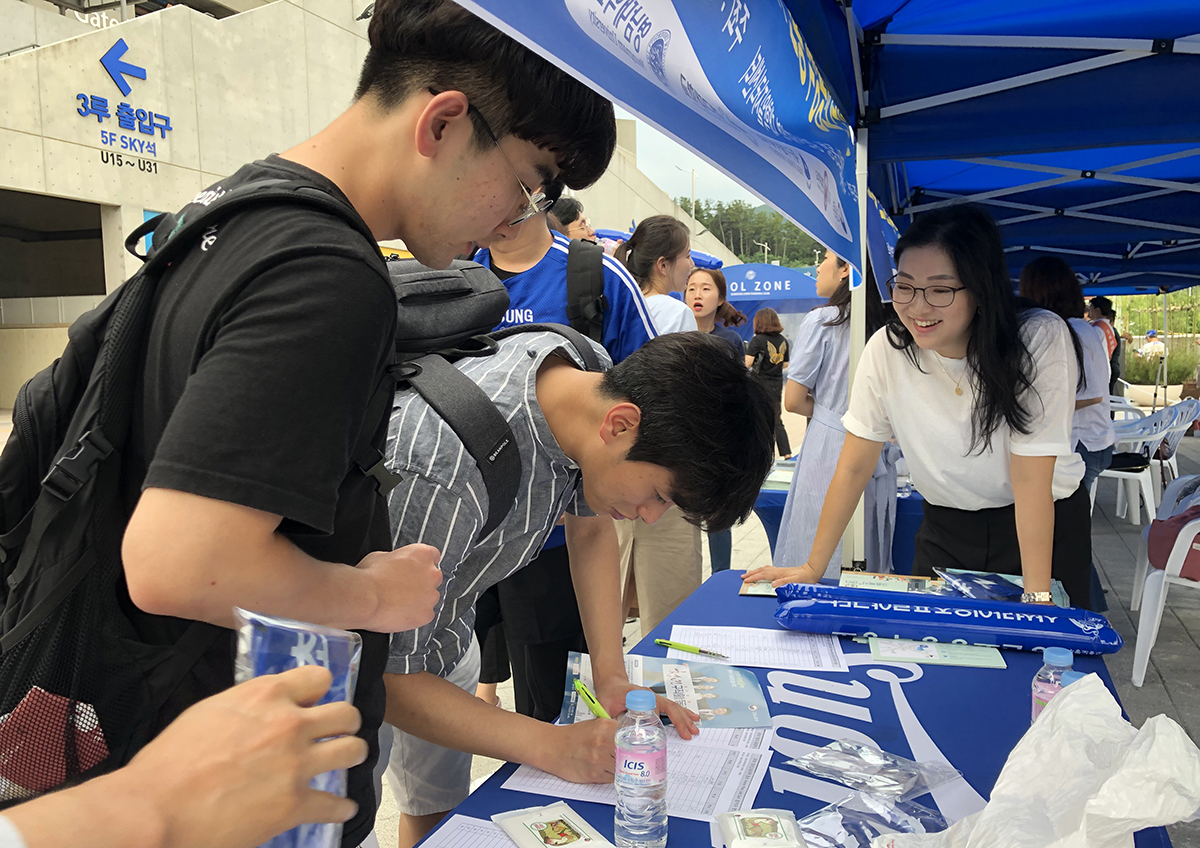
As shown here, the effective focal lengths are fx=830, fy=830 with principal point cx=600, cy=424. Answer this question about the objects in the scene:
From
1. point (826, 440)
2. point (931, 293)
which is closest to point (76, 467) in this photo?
point (931, 293)

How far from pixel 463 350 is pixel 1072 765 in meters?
0.90

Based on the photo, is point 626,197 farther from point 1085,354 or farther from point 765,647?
point 765,647

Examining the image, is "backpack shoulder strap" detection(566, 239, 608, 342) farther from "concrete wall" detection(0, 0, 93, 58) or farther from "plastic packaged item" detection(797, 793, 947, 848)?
"concrete wall" detection(0, 0, 93, 58)

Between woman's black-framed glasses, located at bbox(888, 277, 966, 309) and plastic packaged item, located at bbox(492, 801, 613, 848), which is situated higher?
woman's black-framed glasses, located at bbox(888, 277, 966, 309)

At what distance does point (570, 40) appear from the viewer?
65 centimetres

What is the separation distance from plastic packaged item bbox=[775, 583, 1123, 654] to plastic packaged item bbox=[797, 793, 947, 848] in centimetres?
61

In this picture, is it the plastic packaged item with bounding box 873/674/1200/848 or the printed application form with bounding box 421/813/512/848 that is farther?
the printed application form with bounding box 421/813/512/848

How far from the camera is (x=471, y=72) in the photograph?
2.58ft

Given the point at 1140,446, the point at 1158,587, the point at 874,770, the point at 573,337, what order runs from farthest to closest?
the point at 1140,446
the point at 1158,587
the point at 573,337
the point at 874,770

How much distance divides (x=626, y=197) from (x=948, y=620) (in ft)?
59.0

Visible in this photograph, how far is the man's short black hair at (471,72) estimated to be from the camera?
779mm

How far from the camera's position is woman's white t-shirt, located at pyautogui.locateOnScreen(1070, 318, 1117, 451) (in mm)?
4012

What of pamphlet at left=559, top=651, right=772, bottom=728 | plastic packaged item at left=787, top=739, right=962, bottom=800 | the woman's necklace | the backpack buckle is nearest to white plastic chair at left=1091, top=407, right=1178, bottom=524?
the woman's necklace

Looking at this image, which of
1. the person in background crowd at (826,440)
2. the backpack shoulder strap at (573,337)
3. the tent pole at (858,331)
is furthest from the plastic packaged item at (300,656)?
the person in background crowd at (826,440)
